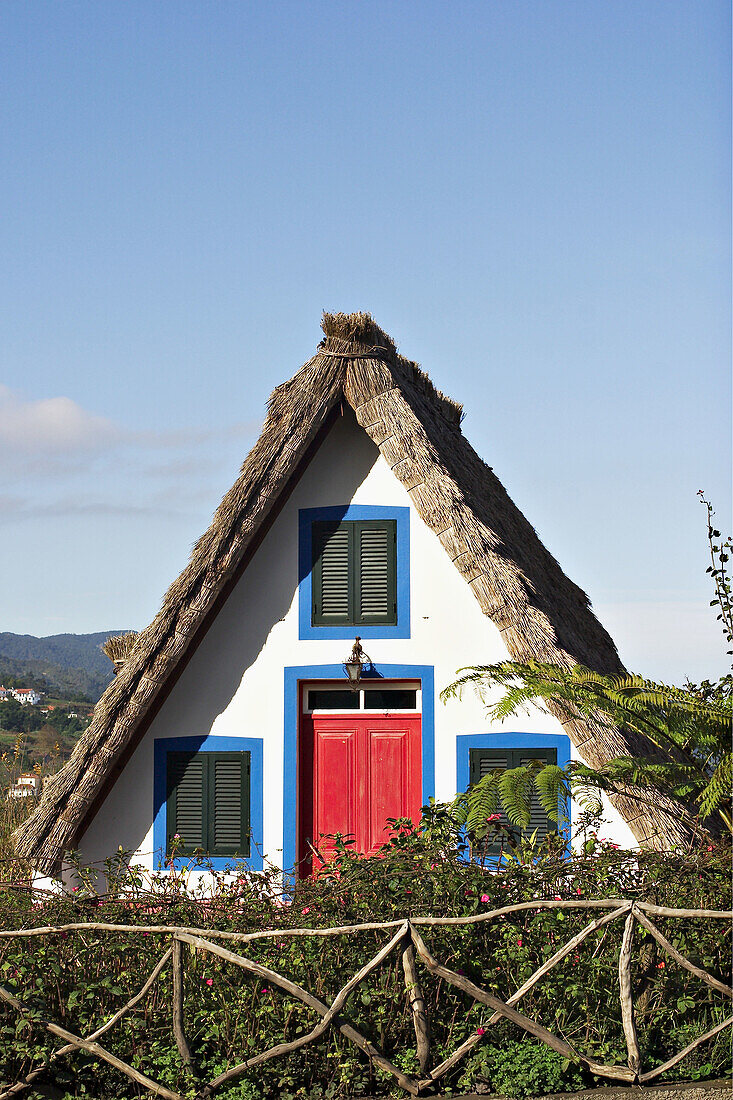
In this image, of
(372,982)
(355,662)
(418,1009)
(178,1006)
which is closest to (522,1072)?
(418,1009)

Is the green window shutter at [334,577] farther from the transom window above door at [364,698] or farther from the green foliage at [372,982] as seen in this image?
the green foliage at [372,982]

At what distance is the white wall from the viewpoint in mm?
9867

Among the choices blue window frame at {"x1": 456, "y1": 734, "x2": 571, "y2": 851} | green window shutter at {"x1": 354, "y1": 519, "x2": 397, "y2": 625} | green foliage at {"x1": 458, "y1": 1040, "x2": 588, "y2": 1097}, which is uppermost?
green window shutter at {"x1": 354, "y1": 519, "x2": 397, "y2": 625}

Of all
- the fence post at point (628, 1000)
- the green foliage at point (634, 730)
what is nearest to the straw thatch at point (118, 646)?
the green foliage at point (634, 730)

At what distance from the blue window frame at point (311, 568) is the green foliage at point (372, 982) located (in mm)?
3618

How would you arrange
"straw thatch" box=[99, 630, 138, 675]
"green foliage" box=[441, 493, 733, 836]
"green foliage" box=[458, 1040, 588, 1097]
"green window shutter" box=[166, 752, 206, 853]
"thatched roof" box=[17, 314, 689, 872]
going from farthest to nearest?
"straw thatch" box=[99, 630, 138, 675] < "green window shutter" box=[166, 752, 206, 853] < "thatched roof" box=[17, 314, 689, 872] < "green foliage" box=[441, 493, 733, 836] < "green foliage" box=[458, 1040, 588, 1097]

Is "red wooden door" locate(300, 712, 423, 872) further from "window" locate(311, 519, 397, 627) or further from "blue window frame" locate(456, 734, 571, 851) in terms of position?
"window" locate(311, 519, 397, 627)

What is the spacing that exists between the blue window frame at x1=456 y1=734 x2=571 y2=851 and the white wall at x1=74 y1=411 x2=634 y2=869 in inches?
8.2

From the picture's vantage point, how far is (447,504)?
955 centimetres

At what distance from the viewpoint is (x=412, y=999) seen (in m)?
6.00

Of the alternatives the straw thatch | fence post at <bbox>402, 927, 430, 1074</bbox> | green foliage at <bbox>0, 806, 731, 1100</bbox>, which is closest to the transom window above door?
the straw thatch

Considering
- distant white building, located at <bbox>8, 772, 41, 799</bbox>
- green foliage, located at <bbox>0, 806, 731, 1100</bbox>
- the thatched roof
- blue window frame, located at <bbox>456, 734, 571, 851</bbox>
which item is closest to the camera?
green foliage, located at <bbox>0, 806, 731, 1100</bbox>

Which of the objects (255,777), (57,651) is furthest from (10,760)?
(57,651)

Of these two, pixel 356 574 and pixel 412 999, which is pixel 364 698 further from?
pixel 412 999
